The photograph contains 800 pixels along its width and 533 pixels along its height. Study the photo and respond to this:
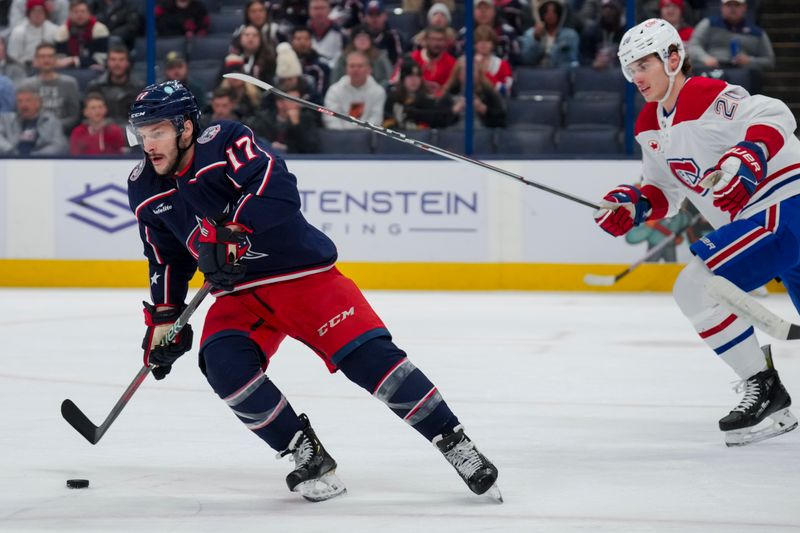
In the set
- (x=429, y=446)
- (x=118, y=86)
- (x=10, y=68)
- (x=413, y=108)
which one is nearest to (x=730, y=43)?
(x=413, y=108)

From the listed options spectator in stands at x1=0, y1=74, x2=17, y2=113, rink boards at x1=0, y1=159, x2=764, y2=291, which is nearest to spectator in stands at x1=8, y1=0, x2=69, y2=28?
spectator in stands at x1=0, y1=74, x2=17, y2=113

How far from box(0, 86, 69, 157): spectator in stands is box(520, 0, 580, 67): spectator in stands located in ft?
9.69

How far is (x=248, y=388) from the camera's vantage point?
287 centimetres

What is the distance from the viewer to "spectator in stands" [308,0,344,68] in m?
8.48

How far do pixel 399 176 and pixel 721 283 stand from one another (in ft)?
16.1

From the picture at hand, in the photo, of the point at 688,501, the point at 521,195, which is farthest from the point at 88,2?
the point at 688,501

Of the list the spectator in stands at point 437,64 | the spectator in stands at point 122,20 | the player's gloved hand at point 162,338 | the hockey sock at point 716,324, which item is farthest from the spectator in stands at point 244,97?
the player's gloved hand at point 162,338

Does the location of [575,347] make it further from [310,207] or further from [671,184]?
[310,207]

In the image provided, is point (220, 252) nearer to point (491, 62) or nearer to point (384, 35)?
point (491, 62)

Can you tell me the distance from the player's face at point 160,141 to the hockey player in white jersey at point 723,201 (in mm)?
1374

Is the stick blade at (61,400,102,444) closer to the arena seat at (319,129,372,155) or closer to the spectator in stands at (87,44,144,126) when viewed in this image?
the arena seat at (319,129,372,155)

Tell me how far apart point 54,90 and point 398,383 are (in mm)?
6243

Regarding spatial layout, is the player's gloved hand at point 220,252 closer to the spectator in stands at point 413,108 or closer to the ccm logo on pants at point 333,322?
the ccm logo on pants at point 333,322

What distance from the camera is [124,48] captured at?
8.55m
